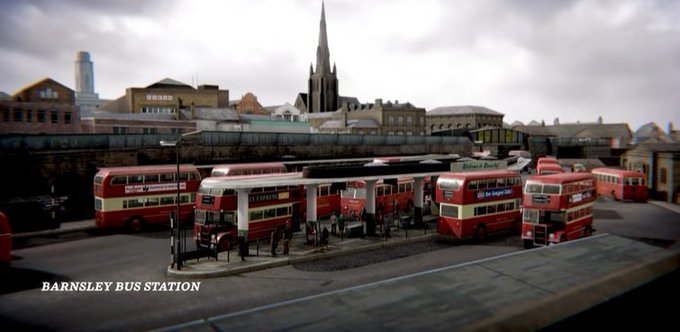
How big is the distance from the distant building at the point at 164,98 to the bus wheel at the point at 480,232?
5305 cm

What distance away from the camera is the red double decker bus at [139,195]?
2927cm

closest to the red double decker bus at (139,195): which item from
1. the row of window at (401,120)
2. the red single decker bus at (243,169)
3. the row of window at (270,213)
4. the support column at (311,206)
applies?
the red single decker bus at (243,169)

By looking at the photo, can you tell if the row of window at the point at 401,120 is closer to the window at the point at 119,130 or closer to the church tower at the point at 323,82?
the church tower at the point at 323,82

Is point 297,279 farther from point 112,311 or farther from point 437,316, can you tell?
point 437,316

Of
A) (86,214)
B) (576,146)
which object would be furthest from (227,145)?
(576,146)

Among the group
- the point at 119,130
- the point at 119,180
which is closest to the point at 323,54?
the point at 119,130

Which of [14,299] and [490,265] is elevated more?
[490,265]

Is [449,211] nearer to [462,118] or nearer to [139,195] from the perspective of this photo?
[139,195]

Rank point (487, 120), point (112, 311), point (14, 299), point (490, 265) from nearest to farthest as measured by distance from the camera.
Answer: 1. point (490, 265)
2. point (112, 311)
3. point (14, 299)
4. point (487, 120)

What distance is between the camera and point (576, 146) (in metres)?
91.4

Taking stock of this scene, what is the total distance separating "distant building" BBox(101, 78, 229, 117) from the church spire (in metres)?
51.4

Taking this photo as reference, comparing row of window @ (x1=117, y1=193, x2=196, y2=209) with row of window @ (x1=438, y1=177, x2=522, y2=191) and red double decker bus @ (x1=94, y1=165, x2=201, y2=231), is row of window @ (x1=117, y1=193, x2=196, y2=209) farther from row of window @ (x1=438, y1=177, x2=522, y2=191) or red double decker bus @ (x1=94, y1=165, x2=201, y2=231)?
row of window @ (x1=438, y1=177, x2=522, y2=191)

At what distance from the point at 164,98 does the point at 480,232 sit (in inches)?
2459

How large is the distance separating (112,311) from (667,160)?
51414 mm
